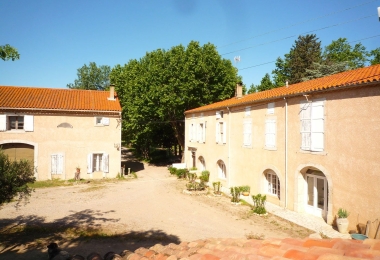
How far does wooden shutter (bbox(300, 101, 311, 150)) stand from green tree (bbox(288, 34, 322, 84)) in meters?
32.3

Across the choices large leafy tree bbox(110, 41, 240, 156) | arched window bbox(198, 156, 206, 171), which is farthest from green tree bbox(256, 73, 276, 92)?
arched window bbox(198, 156, 206, 171)

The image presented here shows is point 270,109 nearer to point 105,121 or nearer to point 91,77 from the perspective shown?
point 105,121

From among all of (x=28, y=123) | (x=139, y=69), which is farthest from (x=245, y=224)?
(x=139, y=69)

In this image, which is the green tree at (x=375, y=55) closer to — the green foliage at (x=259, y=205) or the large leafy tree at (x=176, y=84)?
the large leafy tree at (x=176, y=84)

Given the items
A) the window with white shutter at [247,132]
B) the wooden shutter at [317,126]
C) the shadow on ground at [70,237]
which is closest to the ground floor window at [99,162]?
the shadow on ground at [70,237]

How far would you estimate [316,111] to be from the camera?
1159cm

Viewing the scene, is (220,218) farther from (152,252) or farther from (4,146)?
(4,146)

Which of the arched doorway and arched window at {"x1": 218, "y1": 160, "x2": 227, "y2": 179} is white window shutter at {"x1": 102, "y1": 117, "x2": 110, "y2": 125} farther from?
the arched doorway

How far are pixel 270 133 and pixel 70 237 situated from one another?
435 inches

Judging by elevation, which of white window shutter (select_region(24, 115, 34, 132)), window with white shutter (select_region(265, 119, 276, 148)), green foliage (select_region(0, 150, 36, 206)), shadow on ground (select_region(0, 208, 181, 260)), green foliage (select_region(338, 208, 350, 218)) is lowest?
shadow on ground (select_region(0, 208, 181, 260))

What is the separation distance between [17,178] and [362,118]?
12.4m

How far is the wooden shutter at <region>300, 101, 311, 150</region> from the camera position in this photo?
468 inches

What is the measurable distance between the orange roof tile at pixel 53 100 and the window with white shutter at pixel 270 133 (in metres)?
14.1

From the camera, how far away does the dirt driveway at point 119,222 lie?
9844 millimetres
